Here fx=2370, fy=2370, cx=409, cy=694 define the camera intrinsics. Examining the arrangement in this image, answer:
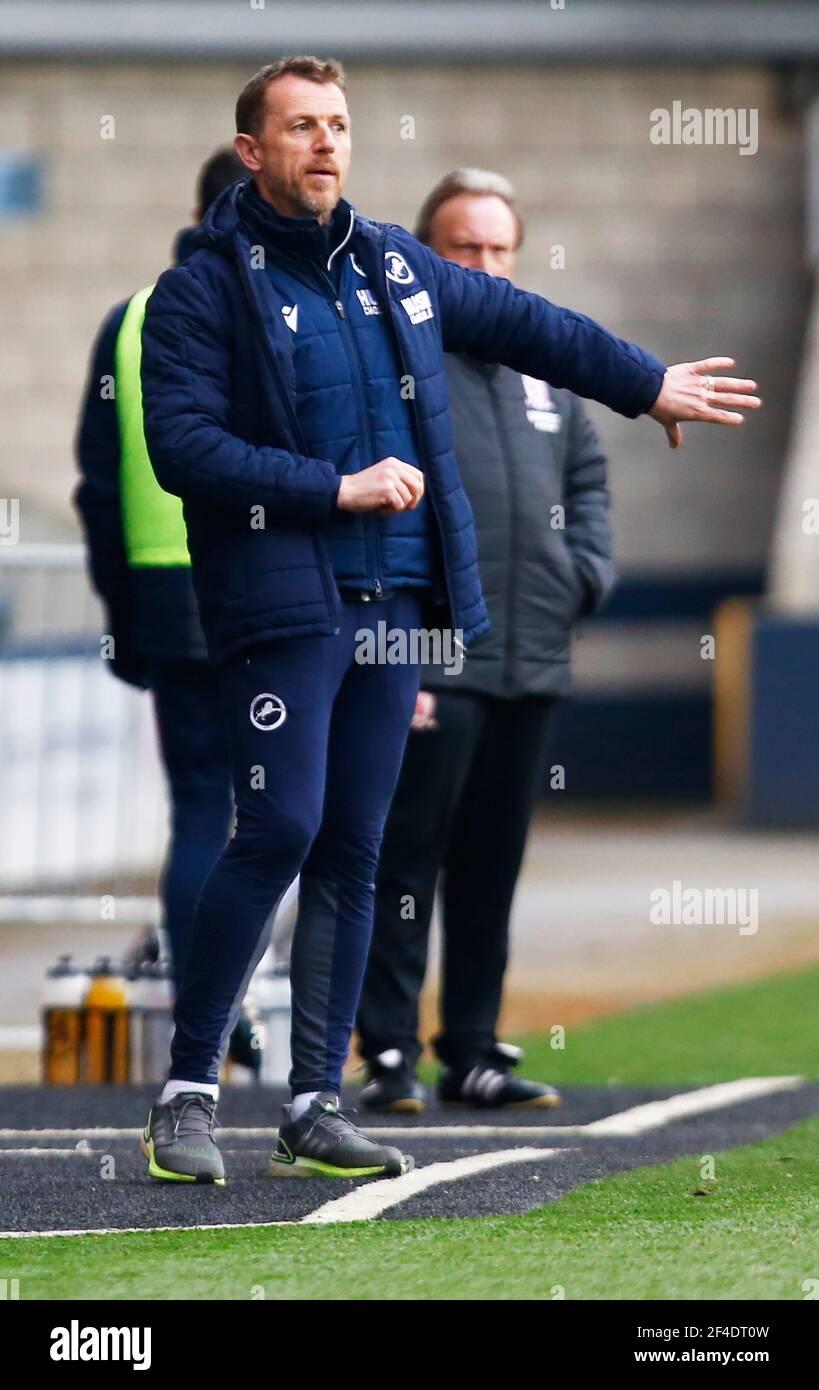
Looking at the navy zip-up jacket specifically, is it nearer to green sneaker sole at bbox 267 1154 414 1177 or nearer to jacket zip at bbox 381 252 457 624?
jacket zip at bbox 381 252 457 624

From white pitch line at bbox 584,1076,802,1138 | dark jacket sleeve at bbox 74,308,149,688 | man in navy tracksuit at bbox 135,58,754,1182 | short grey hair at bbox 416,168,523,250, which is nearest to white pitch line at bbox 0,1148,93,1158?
man in navy tracksuit at bbox 135,58,754,1182

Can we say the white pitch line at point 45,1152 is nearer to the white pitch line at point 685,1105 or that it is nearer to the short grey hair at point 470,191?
the white pitch line at point 685,1105

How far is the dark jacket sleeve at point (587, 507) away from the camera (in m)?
5.39

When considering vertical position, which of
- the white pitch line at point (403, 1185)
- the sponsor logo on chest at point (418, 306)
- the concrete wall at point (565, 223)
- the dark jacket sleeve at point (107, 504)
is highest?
the concrete wall at point (565, 223)

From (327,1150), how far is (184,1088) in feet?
0.87

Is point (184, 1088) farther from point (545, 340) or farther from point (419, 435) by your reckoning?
point (545, 340)

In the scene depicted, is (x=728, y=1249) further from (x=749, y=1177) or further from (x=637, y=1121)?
(x=637, y=1121)

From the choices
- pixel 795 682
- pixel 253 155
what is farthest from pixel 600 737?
pixel 253 155

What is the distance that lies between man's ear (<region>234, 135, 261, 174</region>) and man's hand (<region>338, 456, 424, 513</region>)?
0.56 metres

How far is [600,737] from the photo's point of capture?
1602 centimetres

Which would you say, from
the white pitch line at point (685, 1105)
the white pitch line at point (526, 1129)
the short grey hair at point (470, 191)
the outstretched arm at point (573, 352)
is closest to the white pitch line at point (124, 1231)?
the white pitch line at point (526, 1129)

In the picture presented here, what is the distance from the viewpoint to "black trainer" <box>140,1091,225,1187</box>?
393cm

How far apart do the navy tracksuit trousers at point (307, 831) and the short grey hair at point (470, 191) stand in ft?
5.10

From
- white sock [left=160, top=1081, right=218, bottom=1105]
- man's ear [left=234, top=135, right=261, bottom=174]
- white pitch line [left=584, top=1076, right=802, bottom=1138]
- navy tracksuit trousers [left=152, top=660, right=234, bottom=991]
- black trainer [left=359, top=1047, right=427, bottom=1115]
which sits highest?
man's ear [left=234, top=135, right=261, bottom=174]
